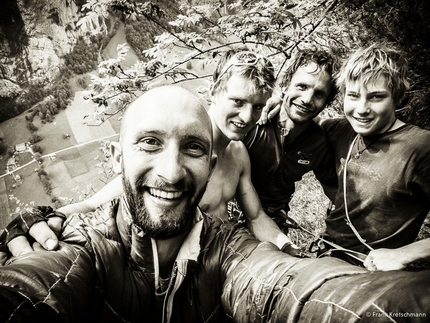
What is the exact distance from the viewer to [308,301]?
102 cm

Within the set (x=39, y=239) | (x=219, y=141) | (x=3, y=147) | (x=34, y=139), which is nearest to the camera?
(x=39, y=239)

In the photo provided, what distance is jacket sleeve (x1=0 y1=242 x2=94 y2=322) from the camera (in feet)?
2.88

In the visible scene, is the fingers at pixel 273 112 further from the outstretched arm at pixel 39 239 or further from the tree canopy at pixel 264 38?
the outstretched arm at pixel 39 239

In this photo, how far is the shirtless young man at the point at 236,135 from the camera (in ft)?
7.75

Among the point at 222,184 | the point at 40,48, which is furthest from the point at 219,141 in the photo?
the point at 40,48

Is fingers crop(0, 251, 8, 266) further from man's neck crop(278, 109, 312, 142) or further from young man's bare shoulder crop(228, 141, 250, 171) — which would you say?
man's neck crop(278, 109, 312, 142)

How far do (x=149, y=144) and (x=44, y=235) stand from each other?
66 centimetres

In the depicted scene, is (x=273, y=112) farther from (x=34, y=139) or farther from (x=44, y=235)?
(x=34, y=139)

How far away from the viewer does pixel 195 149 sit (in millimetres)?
1495

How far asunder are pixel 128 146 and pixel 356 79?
1848 mm

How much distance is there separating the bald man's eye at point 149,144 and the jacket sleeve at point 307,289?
70cm

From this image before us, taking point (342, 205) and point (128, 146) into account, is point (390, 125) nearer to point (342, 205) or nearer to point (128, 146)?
point (342, 205)

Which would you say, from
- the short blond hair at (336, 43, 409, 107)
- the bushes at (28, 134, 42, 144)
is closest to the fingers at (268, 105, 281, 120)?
the short blond hair at (336, 43, 409, 107)

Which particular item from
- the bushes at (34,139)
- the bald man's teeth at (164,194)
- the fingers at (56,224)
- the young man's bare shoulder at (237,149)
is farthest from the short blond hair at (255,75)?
the bushes at (34,139)
